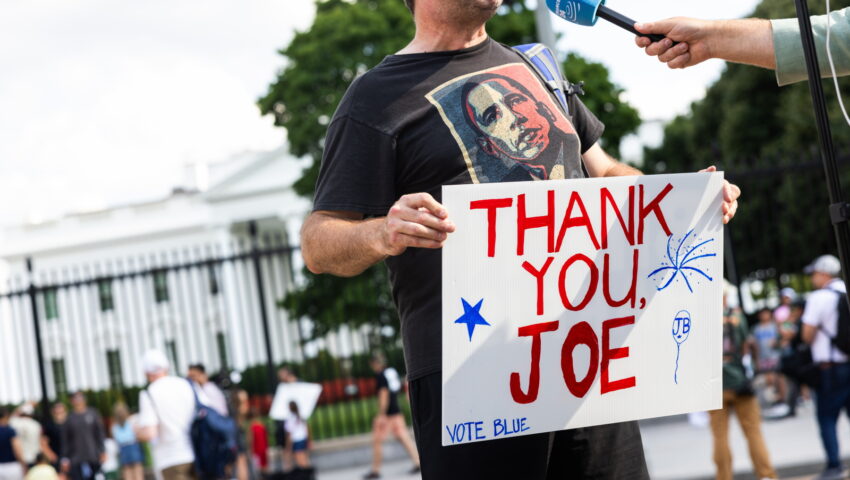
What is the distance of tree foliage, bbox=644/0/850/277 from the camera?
72.8 ft

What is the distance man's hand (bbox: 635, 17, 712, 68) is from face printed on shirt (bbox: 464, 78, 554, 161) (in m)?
0.30

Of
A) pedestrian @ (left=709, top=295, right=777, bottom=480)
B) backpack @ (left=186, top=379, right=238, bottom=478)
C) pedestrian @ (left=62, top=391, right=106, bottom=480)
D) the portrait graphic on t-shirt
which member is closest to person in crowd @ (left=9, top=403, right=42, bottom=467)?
pedestrian @ (left=62, top=391, right=106, bottom=480)

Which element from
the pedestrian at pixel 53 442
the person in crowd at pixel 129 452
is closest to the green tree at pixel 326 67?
the person in crowd at pixel 129 452

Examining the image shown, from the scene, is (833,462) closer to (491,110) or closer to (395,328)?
(491,110)

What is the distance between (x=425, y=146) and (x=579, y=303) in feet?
1.57

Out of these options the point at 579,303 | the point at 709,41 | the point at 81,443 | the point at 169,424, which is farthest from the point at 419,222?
the point at 81,443

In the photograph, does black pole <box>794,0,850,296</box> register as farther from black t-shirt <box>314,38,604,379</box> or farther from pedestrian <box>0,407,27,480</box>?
pedestrian <box>0,407,27,480</box>

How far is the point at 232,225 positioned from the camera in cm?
4975

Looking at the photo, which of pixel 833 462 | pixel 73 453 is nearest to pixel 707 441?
pixel 833 462

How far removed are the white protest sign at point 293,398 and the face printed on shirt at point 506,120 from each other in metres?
10.5

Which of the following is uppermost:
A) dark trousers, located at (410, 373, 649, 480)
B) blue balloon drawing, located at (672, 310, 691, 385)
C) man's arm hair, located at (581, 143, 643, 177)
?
man's arm hair, located at (581, 143, 643, 177)

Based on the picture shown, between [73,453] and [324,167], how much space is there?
38.4 feet

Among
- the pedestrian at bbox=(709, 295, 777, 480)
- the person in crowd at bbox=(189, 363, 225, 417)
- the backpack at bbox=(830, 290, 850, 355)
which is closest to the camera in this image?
the pedestrian at bbox=(709, 295, 777, 480)

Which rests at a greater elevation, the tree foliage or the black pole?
the tree foliage
